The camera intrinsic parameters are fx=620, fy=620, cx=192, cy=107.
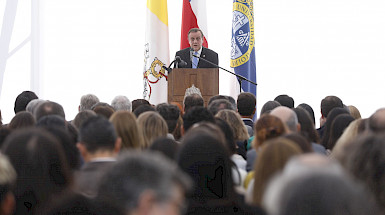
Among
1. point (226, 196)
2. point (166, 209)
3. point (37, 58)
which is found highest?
point (37, 58)

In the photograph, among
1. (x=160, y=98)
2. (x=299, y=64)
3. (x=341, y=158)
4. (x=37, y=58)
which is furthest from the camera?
(x=299, y=64)

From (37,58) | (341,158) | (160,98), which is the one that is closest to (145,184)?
(341,158)

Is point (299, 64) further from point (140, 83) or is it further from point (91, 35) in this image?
point (91, 35)

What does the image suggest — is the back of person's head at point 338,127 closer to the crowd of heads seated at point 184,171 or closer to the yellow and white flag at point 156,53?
the crowd of heads seated at point 184,171

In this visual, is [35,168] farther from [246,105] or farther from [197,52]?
[197,52]

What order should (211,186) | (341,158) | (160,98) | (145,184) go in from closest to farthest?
(145,184)
(341,158)
(211,186)
(160,98)

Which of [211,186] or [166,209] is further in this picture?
[211,186]

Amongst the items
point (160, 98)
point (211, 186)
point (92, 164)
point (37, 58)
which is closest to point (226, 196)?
point (211, 186)

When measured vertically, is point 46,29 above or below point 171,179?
above

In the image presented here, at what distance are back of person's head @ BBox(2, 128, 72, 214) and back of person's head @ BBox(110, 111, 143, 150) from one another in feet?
3.81

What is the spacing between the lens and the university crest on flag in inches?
391

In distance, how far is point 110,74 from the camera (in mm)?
11297

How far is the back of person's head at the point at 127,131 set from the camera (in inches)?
148

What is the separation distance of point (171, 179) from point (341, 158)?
3.29 ft
